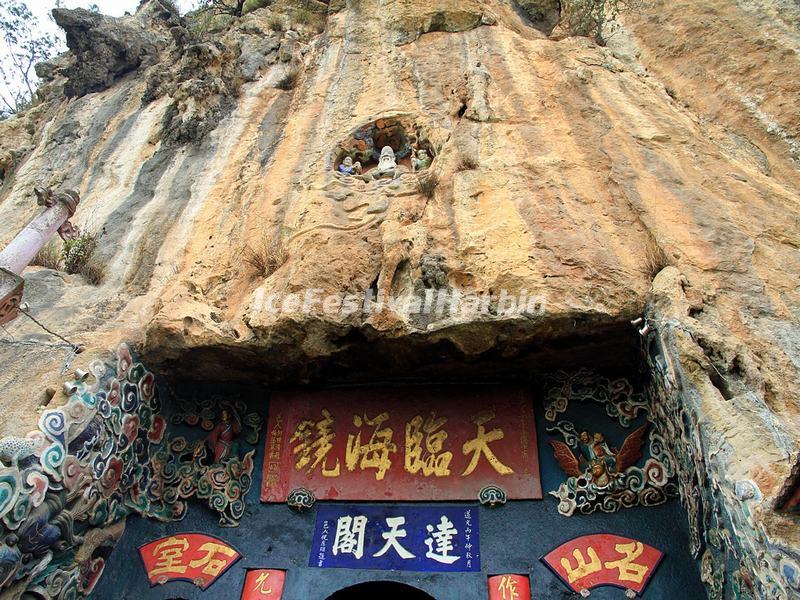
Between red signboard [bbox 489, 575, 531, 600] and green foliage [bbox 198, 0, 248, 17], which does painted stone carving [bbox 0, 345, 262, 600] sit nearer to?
red signboard [bbox 489, 575, 531, 600]

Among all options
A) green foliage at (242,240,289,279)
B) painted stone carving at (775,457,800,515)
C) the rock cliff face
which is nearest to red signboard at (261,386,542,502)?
the rock cliff face

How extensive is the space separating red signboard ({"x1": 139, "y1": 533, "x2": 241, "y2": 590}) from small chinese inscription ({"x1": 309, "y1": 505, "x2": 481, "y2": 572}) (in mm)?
704

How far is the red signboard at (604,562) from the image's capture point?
4613 mm

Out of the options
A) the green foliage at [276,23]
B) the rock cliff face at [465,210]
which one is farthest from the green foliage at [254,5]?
the rock cliff face at [465,210]

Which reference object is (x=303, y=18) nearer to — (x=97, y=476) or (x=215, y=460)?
(x=215, y=460)

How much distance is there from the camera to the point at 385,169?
703 cm

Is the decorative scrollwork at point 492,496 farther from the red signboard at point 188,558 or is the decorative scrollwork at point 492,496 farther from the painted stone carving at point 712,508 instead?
the red signboard at point 188,558

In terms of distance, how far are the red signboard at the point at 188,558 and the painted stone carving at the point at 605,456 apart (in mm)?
2584

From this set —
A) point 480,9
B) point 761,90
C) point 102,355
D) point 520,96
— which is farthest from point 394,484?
point 480,9

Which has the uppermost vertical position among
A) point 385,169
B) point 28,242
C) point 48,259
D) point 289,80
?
point 289,80

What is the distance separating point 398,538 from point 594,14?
790 cm

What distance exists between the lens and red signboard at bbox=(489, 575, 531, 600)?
4.70 meters

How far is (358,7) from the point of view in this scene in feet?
33.3

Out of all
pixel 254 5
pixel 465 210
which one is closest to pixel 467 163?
pixel 465 210
